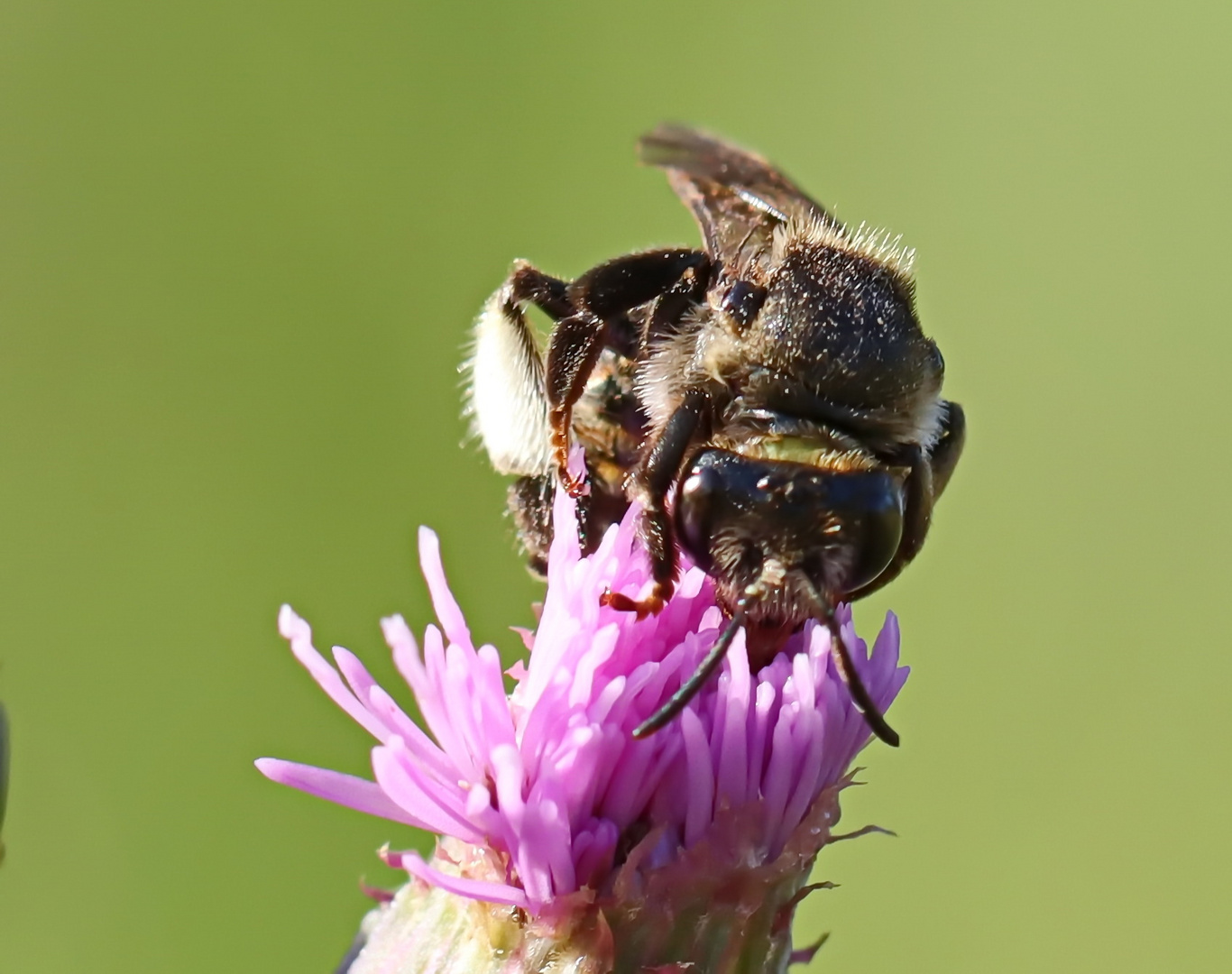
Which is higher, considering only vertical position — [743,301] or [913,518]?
[743,301]

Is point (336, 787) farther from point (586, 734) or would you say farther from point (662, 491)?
point (662, 491)

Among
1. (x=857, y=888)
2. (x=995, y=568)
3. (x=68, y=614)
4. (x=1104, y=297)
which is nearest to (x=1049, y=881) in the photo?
(x=857, y=888)

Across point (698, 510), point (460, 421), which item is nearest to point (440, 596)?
point (698, 510)

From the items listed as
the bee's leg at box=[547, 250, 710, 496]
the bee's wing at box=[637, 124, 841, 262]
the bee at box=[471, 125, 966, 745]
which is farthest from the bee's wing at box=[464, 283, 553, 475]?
the bee's wing at box=[637, 124, 841, 262]

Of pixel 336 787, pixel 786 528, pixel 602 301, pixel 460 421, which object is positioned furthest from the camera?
pixel 460 421

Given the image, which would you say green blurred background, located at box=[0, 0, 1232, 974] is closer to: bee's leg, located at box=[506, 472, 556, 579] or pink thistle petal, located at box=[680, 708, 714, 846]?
bee's leg, located at box=[506, 472, 556, 579]

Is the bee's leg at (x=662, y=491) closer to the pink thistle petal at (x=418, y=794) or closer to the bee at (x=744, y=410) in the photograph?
the bee at (x=744, y=410)

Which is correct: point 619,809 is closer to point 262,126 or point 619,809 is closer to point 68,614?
→ point 68,614

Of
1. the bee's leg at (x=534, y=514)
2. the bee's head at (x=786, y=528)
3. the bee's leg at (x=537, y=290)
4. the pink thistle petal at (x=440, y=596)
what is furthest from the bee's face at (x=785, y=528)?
the bee's leg at (x=537, y=290)
